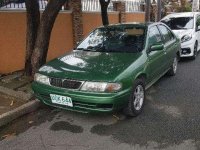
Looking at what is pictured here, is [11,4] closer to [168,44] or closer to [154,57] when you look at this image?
[168,44]

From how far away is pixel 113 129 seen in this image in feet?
15.2

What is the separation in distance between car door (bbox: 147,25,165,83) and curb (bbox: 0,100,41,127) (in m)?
2.10

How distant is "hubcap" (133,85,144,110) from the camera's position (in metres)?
4.98

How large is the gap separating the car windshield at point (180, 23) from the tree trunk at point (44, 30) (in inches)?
186

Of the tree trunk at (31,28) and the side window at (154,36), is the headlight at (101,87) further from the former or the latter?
the tree trunk at (31,28)

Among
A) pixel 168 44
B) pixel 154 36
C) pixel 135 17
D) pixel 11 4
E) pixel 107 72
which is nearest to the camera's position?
pixel 107 72

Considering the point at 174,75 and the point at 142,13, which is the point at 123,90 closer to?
the point at 174,75

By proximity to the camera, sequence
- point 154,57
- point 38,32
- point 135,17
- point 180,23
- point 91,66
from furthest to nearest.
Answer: point 135,17
point 180,23
point 38,32
point 154,57
point 91,66

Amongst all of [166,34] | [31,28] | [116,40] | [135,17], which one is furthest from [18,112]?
[135,17]

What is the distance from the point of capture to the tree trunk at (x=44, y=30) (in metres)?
6.26

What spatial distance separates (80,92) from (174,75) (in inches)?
148

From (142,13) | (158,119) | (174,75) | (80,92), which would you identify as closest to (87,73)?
(80,92)

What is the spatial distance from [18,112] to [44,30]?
1.99 metres

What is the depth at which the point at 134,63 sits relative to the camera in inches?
195
